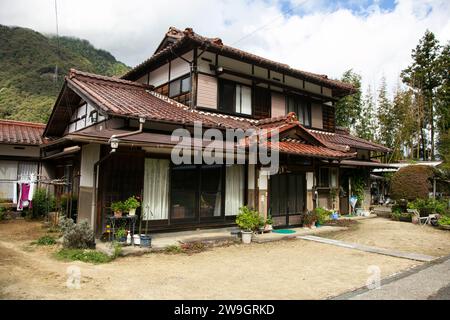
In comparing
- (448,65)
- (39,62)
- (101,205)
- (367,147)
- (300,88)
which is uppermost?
(39,62)

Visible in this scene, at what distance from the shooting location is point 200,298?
4562mm

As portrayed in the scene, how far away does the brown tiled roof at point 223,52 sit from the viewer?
10.6 m

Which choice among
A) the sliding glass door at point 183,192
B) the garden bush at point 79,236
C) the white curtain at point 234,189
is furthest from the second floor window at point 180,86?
the garden bush at point 79,236

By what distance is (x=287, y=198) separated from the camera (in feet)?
37.1

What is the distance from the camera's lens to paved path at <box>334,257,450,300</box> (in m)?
4.68

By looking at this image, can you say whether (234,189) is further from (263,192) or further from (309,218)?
(309,218)

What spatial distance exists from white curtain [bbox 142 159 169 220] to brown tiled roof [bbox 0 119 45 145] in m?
8.35

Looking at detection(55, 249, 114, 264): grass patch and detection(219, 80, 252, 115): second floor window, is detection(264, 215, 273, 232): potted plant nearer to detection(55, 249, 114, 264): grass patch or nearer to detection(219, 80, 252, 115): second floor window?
detection(219, 80, 252, 115): second floor window

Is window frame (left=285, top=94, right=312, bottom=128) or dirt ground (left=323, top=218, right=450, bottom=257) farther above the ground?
window frame (left=285, top=94, right=312, bottom=128)

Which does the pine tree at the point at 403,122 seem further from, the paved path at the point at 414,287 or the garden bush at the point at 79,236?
the garden bush at the point at 79,236

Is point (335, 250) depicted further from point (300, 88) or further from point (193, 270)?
point (300, 88)

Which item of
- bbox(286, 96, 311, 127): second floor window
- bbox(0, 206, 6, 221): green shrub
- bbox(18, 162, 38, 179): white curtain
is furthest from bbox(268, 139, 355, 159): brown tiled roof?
bbox(18, 162, 38, 179): white curtain
